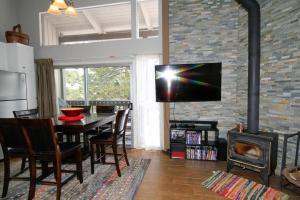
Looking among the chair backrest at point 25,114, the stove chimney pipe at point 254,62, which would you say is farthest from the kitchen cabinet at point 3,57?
the stove chimney pipe at point 254,62

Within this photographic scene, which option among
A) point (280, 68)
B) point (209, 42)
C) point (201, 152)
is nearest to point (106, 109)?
point (201, 152)

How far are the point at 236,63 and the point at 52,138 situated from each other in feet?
10.2

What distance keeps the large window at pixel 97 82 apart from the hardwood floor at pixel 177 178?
4.79 feet

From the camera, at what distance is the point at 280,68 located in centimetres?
255

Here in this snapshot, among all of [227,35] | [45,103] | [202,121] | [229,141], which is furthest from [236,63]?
[45,103]

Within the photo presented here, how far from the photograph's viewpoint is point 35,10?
13.9 feet

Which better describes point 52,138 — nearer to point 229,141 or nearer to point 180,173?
point 180,173

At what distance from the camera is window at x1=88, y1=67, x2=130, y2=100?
13.4ft

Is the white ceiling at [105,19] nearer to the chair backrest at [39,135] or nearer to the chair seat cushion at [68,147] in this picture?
the chair seat cushion at [68,147]

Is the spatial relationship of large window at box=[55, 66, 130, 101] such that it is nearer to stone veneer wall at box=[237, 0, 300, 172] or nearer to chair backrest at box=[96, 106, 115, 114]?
chair backrest at box=[96, 106, 115, 114]

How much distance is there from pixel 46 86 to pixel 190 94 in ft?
10.4

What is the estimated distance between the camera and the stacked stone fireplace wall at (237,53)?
2.46m

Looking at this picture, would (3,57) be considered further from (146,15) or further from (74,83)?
(146,15)

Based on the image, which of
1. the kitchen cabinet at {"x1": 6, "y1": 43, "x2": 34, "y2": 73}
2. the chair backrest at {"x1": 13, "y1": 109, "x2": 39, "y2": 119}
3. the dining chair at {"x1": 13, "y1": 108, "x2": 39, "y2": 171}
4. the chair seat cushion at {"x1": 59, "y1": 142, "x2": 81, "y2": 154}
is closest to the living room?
the dining chair at {"x1": 13, "y1": 108, "x2": 39, "y2": 171}
